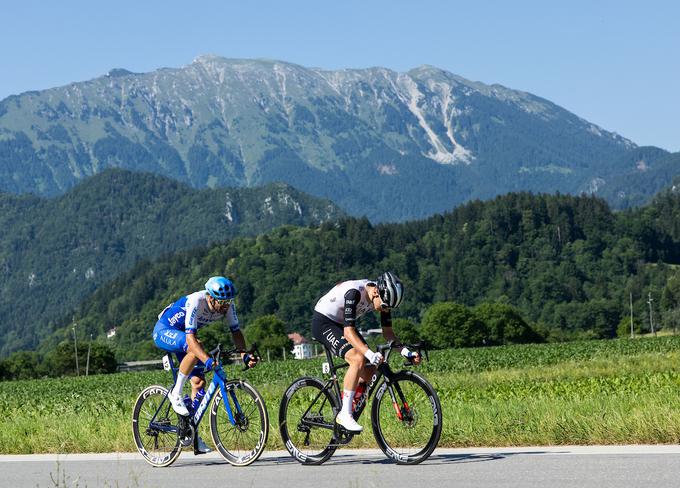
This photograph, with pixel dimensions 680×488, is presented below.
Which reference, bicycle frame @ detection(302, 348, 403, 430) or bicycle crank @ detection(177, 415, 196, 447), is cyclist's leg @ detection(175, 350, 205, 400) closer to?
bicycle crank @ detection(177, 415, 196, 447)

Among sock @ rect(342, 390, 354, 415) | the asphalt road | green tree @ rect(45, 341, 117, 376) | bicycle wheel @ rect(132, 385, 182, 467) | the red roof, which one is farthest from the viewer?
the red roof

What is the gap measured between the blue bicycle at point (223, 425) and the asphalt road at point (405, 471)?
0.59 feet

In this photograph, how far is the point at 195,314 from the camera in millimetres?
11977

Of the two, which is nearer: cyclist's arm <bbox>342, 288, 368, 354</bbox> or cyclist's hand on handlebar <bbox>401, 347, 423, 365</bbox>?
cyclist's hand on handlebar <bbox>401, 347, 423, 365</bbox>

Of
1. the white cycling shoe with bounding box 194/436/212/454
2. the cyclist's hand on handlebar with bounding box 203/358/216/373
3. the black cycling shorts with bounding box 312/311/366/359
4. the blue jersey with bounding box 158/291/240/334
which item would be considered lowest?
the white cycling shoe with bounding box 194/436/212/454

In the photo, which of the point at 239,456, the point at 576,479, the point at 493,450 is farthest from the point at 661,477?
the point at 239,456

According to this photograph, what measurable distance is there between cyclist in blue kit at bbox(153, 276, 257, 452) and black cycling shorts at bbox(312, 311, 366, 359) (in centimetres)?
72

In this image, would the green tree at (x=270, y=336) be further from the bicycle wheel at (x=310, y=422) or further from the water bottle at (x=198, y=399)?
the bicycle wheel at (x=310, y=422)

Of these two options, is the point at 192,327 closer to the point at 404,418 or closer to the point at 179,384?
the point at 179,384

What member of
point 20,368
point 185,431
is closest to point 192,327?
point 185,431

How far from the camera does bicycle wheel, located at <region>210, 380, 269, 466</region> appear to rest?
11.8m

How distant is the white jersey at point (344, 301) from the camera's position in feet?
37.1

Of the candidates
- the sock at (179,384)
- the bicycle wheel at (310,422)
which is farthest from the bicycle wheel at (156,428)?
the bicycle wheel at (310,422)

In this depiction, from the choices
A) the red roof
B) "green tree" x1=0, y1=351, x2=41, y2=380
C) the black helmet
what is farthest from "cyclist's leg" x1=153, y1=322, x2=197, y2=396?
→ the red roof
